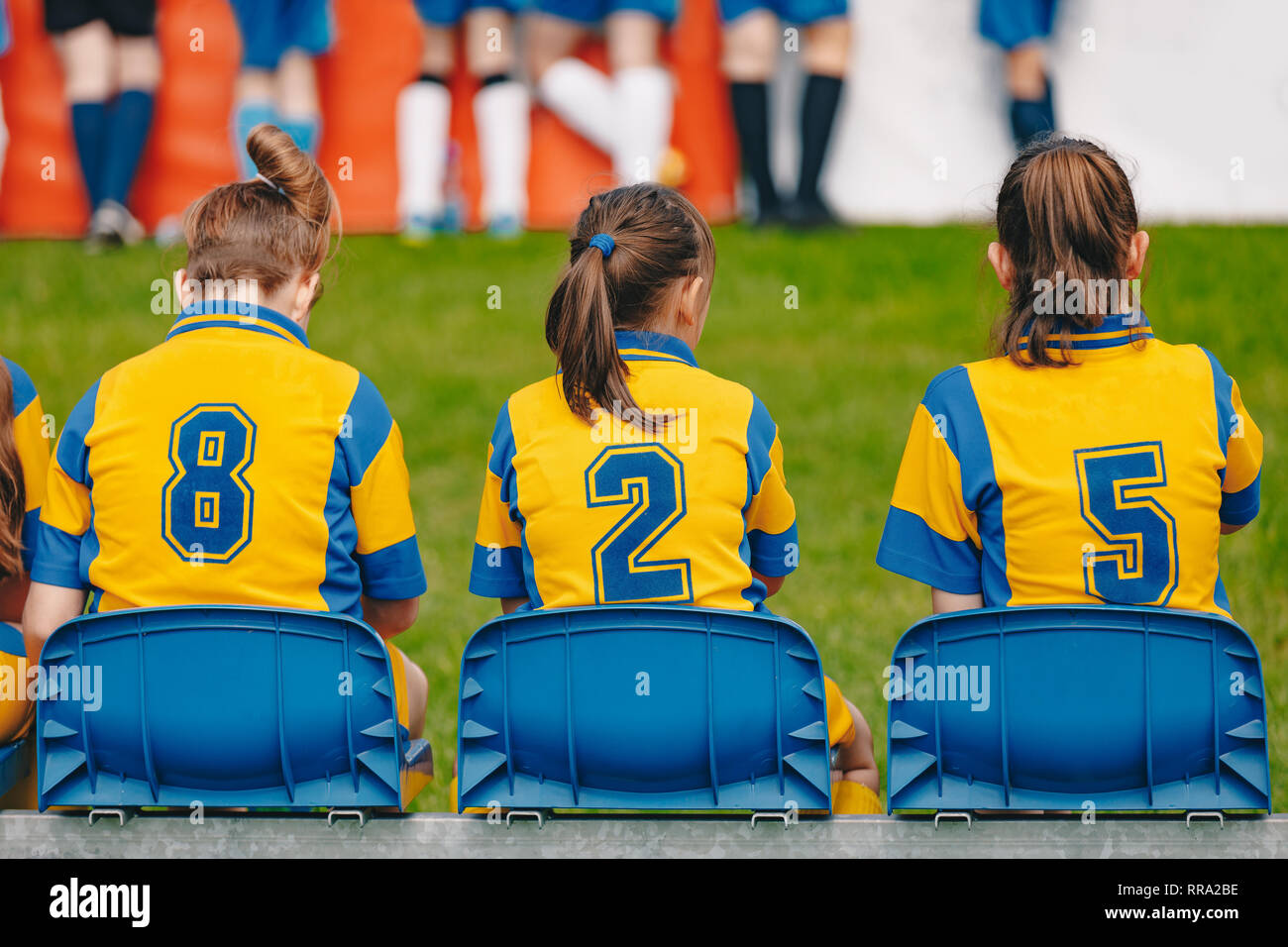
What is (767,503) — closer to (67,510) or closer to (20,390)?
(67,510)

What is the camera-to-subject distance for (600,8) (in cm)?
809

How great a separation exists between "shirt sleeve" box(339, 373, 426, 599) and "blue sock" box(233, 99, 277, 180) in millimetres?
5724

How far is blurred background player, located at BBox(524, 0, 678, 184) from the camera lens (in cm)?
780

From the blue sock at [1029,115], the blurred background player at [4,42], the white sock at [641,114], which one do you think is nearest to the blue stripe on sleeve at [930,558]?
the white sock at [641,114]

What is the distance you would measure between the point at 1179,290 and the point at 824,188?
2.19 metres

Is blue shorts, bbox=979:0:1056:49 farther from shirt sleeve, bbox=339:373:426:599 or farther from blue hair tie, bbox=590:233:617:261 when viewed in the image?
shirt sleeve, bbox=339:373:426:599

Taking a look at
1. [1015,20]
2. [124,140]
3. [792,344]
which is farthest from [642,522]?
[124,140]

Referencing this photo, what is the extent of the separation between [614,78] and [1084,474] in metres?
5.97

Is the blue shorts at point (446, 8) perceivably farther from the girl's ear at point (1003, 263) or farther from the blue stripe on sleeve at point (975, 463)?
the blue stripe on sleeve at point (975, 463)

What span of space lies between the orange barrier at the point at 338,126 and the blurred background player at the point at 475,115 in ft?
1.00

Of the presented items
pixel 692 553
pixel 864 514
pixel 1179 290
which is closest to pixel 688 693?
pixel 692 553

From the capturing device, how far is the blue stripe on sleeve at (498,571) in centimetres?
269

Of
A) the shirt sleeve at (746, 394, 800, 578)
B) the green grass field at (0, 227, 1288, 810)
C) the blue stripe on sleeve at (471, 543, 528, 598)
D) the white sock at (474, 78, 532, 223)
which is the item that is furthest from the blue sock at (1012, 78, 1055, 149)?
the blue stripe on sleeve at (471, 543, 528, 598)
